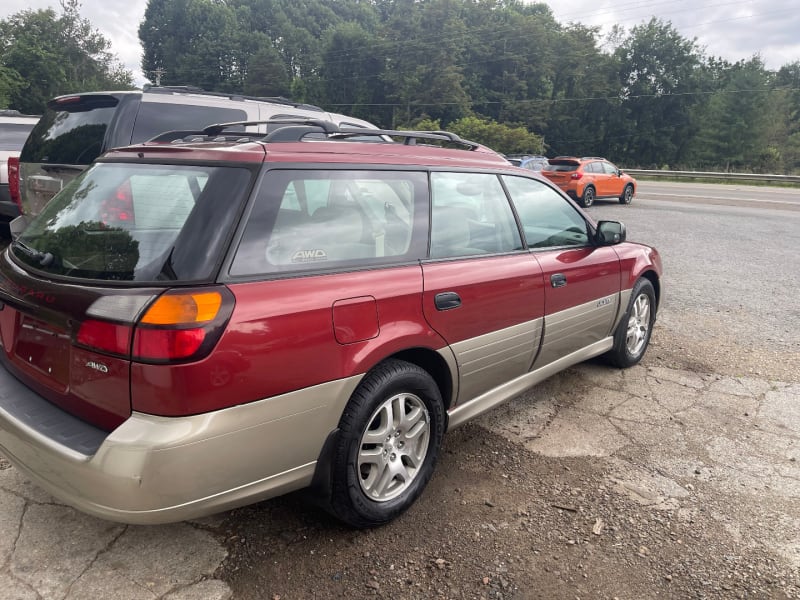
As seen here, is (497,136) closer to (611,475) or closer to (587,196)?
(587,196)

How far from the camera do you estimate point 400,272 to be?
2.47 meters

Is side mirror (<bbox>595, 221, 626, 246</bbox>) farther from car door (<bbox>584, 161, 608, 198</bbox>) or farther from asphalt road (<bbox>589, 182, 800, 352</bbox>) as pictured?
car door (<bbox>584, 161, 608, 198</bbox>)

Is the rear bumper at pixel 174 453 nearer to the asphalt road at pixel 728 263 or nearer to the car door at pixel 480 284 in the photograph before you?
the car door at pixel 480 284

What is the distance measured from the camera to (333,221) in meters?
2.38

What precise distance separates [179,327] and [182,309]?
63mm

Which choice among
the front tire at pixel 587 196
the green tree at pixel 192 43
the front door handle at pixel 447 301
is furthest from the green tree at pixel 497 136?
the green tree at pixel 192 43

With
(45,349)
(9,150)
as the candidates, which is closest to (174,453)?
(45,349)

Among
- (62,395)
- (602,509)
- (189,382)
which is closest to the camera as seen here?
(189,382)

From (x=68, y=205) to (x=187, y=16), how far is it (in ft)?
351

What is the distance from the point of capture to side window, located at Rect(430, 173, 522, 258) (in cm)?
280

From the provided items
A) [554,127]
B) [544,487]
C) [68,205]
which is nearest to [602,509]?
[544,487]

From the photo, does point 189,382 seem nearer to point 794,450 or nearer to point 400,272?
point 400,272

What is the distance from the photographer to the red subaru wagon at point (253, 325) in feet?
5.97

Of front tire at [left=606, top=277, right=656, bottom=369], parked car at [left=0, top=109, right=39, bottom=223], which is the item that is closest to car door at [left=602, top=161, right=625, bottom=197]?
front tire at [left=606, top=277, right=656, bottom=369]
